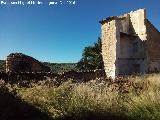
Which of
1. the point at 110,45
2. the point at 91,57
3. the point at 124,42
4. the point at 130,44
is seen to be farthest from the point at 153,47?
the point at 91,57

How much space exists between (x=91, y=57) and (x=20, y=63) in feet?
44.2

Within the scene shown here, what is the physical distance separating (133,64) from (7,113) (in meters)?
21.3

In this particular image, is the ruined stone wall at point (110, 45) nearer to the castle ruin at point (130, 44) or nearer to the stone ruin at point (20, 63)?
the castle ruin at point (130, 44)

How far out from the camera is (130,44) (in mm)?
31125

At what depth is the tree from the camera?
39.5 meters

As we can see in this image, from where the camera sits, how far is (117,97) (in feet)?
36.1

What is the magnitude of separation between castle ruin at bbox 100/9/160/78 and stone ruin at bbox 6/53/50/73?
262 inches

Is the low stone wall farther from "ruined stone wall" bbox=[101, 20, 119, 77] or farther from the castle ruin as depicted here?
the castle ruin

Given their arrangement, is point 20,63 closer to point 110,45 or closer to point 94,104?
point 110,45

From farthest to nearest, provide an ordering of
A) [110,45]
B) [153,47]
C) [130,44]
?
1. [130,44]
2. [153,47]
3. [110,45]

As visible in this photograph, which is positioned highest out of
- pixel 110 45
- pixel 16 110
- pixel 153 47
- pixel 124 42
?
pixel 124 42

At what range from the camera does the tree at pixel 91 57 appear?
3953 cm

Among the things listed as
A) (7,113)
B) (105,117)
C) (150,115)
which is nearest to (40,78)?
(7,113)

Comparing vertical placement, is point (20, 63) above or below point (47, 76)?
above
